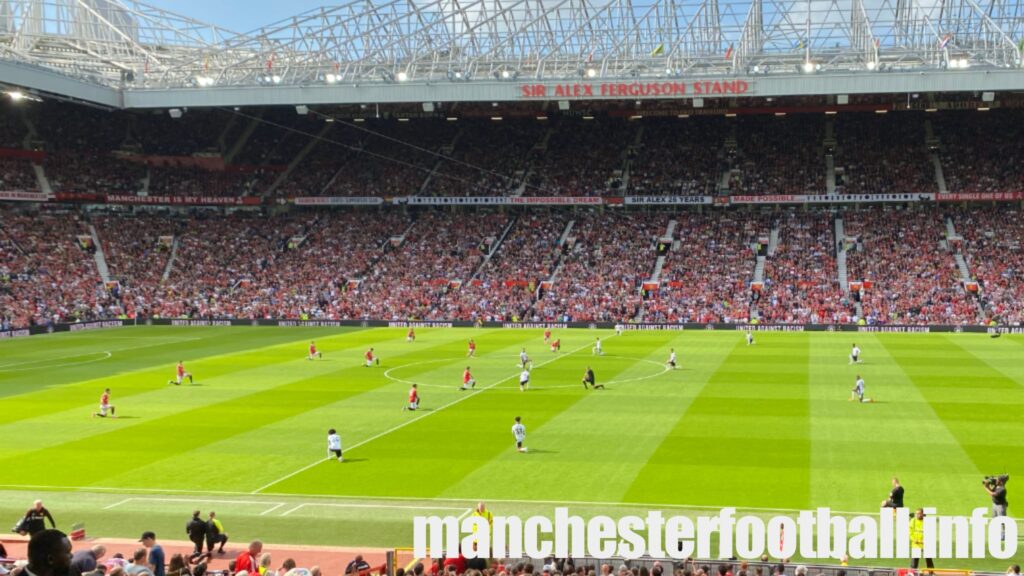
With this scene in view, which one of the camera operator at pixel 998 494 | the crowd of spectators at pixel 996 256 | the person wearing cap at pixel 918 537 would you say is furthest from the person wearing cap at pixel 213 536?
the crowd of spectators at pixel 996 256

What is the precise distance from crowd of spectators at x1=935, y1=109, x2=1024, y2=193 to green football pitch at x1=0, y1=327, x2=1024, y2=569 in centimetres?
3009

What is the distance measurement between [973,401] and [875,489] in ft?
48.0

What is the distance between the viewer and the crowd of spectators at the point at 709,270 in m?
68.9

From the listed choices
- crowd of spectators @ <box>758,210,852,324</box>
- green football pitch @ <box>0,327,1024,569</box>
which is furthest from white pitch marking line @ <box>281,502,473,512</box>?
crowd of spectators @ <box>758,210,852,324</box>

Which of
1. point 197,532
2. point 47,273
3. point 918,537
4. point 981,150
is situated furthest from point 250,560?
point 981,150

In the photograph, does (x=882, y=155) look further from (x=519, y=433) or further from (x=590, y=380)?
(x=519, y=433)

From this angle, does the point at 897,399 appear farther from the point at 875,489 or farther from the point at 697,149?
the point at 697,149

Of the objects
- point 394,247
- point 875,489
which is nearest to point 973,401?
point 875,489

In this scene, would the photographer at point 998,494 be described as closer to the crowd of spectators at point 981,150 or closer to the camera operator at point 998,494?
the camera operator at point 998,494

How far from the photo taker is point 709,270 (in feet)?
242

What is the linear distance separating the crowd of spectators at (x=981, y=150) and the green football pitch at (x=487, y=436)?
1185 inches

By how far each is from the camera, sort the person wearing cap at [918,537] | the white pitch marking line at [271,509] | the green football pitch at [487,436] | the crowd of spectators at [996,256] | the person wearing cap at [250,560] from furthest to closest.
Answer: the crowd of spectators at [996,256] → the green football pitch at [487,436] → the white pitch marking line at [271,509] → the person wearing cap at [918,537] → the person wearing cap at [250,560]

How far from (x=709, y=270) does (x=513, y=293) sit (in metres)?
15.8

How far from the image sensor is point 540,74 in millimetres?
71438
